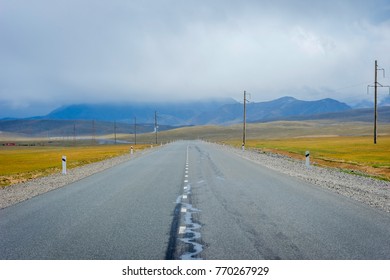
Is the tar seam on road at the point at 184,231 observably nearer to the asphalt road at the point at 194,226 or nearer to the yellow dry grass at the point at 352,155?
the asphalt road at the point at 194,226

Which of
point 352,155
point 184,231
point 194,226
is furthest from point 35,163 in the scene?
point 184,231

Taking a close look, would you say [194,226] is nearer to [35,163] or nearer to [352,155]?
[352,155]

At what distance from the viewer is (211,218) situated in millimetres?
9875

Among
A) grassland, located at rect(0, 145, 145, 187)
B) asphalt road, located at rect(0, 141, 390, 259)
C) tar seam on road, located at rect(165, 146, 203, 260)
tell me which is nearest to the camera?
tar seam on road, located at rect(165, 146, 203, 260)

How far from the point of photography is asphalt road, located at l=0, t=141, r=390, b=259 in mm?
6965

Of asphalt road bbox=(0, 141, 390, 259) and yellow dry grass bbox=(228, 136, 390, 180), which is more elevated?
asphalt road bbox=(0, 141, 390, 259)

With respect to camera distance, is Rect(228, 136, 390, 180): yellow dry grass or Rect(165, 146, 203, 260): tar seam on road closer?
Rect(165, 146, 203, 260): tar seam on road

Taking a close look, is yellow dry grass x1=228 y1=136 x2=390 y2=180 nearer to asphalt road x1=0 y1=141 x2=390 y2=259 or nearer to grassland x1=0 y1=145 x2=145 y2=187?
asphalt road x1=0 y1=141 x2=390 y2=259

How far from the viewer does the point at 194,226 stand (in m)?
9.00

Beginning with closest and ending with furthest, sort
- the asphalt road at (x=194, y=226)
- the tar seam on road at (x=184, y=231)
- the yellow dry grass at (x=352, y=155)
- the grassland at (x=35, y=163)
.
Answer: the tar seam on road at (x=184, y=231) → the asphalt road at (x=194, y=226) → the grassland at (x=35, y=163) → the yellow dry grass at (x=352, y=155)

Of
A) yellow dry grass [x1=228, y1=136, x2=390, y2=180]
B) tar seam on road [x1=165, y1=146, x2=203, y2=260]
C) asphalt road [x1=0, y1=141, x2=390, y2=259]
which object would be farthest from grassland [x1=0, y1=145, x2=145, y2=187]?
yellow dry grass [x1=228, y1=136, x2=390, y2=180]

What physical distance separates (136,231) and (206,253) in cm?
209

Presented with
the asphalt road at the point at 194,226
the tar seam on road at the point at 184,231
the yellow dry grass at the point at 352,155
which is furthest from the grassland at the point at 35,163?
the yellow dry grass at the point at 352,155

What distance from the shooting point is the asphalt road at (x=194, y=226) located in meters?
6.96
